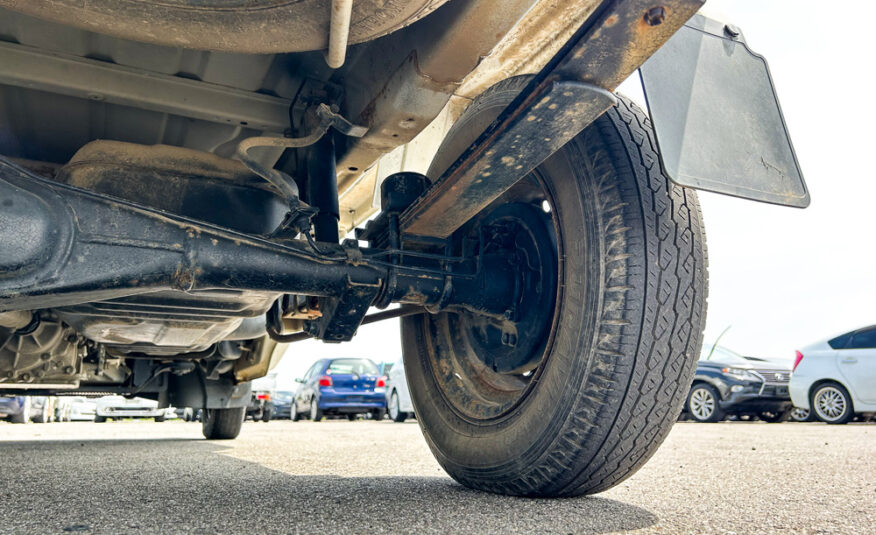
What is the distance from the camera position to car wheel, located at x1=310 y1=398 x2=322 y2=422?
1135 cm

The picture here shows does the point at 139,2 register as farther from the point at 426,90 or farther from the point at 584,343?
the point at 584,343

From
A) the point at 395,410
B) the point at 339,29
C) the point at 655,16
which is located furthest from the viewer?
the point at 395,410

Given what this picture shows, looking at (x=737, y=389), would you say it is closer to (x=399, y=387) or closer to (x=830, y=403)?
(x=830, y=403)

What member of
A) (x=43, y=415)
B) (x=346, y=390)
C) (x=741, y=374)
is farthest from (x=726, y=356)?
→ (x=43, y=415)

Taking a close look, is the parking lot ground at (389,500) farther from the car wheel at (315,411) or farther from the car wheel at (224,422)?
the car wheel at (315,411)

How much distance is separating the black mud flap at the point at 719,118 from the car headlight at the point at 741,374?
785cm

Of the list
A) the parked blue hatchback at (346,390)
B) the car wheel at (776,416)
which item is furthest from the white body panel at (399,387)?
the car wheel at (776,416)

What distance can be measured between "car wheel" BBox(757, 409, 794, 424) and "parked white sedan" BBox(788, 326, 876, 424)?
1.35 m

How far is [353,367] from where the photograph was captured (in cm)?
1166

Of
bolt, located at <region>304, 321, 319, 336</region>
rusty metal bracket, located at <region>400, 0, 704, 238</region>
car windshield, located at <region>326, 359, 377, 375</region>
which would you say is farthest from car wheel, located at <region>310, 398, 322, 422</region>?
rusty metal bracket, located at <region>400, 0, 704, 238</region>

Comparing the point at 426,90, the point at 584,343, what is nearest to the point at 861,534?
the point at 584,343

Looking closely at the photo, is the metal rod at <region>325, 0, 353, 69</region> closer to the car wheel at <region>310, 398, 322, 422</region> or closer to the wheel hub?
the wheel hub

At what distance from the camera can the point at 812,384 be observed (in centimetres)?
746

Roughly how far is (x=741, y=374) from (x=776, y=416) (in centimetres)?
139
